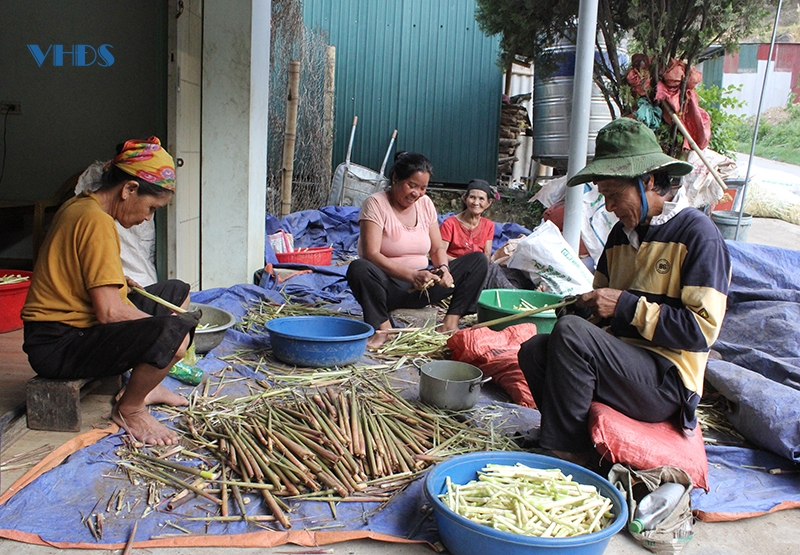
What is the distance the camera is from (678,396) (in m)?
2.62

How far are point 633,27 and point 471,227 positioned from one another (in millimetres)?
4135

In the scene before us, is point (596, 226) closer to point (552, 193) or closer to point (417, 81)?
point (552, 193)

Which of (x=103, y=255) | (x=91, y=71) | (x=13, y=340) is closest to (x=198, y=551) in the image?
(x=103, y=255)

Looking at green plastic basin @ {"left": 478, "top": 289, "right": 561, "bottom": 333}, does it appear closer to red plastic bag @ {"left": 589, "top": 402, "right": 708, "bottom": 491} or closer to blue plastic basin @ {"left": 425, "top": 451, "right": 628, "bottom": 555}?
red plastic bag @ {"left": 589, "top": 402, "right": 708, "bottom": 491}

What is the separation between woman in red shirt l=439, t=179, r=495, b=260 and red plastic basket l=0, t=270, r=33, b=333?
3089 mm

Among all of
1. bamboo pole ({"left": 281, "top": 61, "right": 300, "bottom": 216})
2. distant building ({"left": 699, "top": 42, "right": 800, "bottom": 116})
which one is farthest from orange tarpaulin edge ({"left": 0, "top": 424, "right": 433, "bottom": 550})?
distant building ({"left": 699, "top": 42, "right": 800, "bottom": 116})

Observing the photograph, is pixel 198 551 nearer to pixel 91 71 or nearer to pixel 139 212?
pixel 139 212

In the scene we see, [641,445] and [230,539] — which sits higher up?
[641,445]

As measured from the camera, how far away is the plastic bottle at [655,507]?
231cm

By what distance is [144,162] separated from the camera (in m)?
2.80

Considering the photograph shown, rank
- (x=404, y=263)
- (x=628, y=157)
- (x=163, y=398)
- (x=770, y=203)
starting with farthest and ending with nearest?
(x=770, y=203) → (x=404, y=263) → (x=163, y=398) → (x=628, y=157)

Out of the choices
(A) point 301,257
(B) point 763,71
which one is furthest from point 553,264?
(B) point 763,71

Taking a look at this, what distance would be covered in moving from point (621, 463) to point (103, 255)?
2156 mm

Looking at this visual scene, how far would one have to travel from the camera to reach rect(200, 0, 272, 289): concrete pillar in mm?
5293
